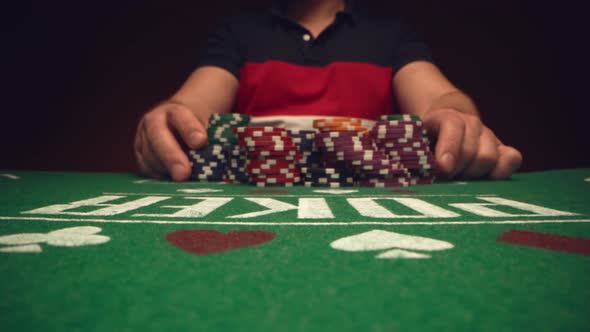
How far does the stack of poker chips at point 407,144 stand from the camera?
7.07ft

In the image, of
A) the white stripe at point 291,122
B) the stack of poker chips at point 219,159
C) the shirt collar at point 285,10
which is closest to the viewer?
the stack of poker chips at point 219,159

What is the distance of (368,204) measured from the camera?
1.29 metres

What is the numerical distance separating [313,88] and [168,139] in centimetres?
121

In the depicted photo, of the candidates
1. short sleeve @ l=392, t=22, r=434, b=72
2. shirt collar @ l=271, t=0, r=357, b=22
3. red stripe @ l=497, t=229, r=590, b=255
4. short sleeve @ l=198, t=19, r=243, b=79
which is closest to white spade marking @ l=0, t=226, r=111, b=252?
red stripe @ l=497, t=229, r=590, b=255

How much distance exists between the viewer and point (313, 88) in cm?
298

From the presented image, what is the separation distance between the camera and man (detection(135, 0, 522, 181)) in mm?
2926

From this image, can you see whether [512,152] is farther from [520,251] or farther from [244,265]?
[244,265]

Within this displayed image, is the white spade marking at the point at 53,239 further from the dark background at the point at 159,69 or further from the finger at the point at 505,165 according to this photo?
the dark background at the point at 159,69

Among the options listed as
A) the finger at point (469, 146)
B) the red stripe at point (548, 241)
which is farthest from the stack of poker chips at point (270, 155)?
the red stripe at point (548, 241)

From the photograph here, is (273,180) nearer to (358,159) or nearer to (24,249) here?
(358,159)

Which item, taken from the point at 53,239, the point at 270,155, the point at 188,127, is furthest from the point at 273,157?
the point at 53,239

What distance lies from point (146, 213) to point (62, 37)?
4.35m

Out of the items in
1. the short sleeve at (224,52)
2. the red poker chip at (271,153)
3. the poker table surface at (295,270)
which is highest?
the short sleeve at (224,52)

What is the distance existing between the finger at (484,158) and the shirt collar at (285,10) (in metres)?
1.47
